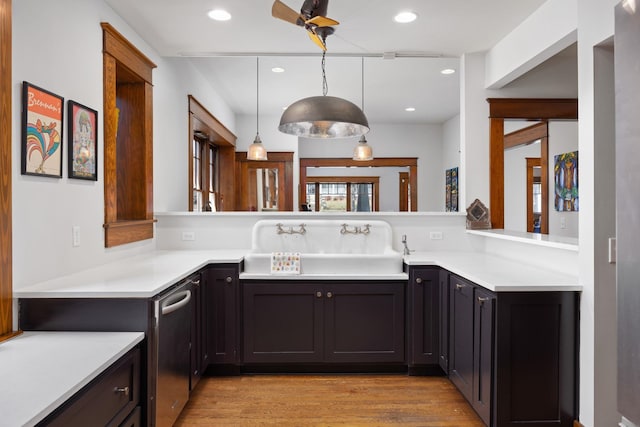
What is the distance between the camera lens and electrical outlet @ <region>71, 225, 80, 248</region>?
2.23 meters

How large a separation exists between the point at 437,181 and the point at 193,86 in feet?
15.5

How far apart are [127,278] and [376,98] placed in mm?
4375

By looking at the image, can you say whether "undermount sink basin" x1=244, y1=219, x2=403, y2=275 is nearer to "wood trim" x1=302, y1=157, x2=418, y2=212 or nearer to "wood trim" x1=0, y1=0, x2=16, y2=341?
"wood trim" x1=0, y1=0, x2=16, y2=341

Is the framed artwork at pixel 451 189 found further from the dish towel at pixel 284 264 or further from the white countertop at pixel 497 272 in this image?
the dish towel at pixel 284 264

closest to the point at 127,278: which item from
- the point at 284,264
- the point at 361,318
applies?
the point at 284,264

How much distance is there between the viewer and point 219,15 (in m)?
2.83

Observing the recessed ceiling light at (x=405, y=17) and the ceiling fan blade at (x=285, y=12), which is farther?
the recessed ceiling light at (x=405, y=17)

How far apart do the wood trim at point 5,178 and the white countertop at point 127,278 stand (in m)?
0.08

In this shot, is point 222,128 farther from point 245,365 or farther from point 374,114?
point 245,365

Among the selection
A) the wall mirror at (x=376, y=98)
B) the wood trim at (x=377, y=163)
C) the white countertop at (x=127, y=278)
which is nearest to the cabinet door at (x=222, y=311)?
the white countertop at (x=127, y=278)

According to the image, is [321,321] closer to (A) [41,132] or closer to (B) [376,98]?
(A) [41,132]

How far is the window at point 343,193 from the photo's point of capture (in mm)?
10250

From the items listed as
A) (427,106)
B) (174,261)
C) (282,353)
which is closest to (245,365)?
(282,353)

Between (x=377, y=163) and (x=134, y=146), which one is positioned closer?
(x=134, y=146)
